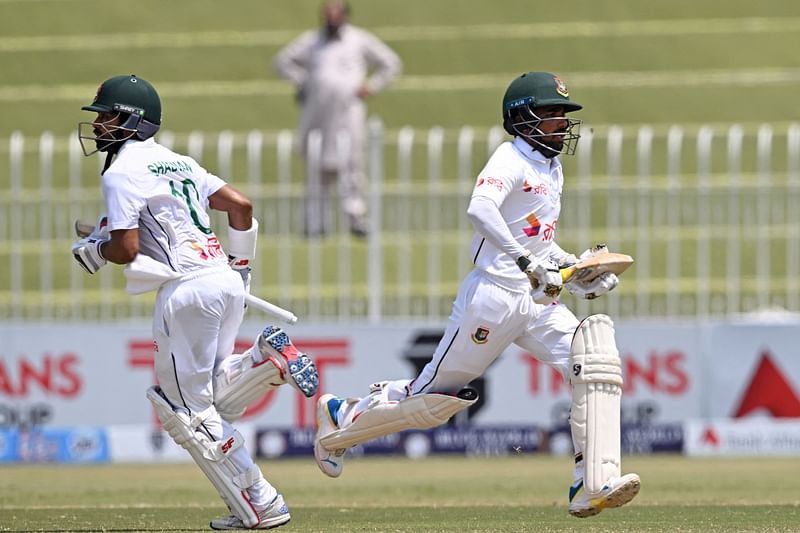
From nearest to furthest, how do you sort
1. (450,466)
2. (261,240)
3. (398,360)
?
(450,466) < (398,360) < (261,240)

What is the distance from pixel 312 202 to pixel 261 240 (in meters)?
0.77

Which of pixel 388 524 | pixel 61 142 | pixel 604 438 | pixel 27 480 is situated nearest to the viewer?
pixel 604 438

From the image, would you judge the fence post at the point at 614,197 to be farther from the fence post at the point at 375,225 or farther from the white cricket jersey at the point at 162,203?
the white cricket jersey at the point at 162,203

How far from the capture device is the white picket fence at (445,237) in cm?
1284

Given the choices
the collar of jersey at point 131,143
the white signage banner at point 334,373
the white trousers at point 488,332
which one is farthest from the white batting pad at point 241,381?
the white signage banner at point 334,373

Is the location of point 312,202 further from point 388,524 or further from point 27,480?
point 388,524

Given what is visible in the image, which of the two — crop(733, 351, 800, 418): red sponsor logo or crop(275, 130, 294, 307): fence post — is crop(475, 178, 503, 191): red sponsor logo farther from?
crop(275, 130, 294, 307): fence post

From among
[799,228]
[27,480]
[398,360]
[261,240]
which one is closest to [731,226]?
[799,228]

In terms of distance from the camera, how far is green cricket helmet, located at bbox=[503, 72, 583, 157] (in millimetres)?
7340

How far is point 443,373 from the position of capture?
7.38 m

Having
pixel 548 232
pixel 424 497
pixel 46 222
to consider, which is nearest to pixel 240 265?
pixel 548 232

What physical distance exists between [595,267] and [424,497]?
2.63 meters

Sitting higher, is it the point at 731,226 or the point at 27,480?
the point at 731,226

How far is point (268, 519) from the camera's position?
720 centimetres
